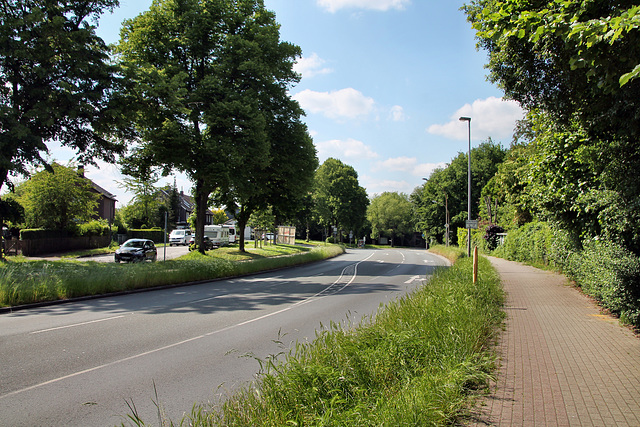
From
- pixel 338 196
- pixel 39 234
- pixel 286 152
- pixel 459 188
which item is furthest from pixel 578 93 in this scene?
pixel 338 196

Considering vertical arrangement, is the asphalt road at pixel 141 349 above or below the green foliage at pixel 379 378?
below

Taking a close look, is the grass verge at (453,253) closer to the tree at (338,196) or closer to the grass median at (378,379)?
the grass median at (378,379)

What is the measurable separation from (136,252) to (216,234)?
83.6ft

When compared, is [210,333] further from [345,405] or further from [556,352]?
[556,352]

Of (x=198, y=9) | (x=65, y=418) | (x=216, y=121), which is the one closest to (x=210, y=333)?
(x=65, y=418)

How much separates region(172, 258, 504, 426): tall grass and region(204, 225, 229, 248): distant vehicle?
4593 centimetres

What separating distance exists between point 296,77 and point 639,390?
28.5m

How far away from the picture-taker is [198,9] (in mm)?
24469

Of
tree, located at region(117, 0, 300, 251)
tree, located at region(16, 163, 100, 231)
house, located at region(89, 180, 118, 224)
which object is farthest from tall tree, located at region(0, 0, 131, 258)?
house, located at region(89, 180, 118, 224)

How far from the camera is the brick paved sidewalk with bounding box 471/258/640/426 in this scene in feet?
13.8

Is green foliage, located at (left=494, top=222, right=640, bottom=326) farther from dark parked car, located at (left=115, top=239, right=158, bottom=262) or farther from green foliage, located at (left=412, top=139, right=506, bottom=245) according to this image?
green foliage, located at (left=412, top=139, right=506, bottom=245)

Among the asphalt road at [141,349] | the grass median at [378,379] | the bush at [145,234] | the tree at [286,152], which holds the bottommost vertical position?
the asphalt road at [141,349]

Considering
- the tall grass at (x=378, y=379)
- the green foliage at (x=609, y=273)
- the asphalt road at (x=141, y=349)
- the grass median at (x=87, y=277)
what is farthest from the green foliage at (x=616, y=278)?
the grass median at (x=87, y=277)

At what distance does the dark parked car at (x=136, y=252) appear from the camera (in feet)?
84.2
